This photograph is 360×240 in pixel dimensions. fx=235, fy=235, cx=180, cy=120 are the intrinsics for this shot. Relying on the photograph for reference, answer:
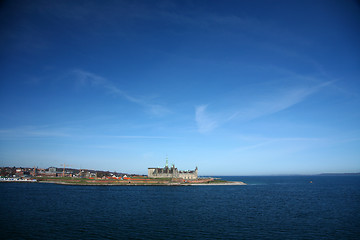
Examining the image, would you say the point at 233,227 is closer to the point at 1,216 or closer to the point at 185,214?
the point at 185,214

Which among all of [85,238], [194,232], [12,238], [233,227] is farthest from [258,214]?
[12,238]

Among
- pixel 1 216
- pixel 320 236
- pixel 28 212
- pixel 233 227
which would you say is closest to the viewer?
pixel 320 236

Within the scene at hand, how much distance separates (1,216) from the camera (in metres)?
40.1

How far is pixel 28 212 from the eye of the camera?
4431 cm

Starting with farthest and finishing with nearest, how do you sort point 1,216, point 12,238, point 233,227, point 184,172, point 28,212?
1. point 184,172
2. point 28,212
3. point 1,216
4. point 233,227
5. point 12,238

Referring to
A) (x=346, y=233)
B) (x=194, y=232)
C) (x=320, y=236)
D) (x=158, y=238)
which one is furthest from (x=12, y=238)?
(x=346, y=233)

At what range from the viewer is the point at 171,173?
171125mm

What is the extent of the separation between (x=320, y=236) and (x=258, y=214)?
1539cm

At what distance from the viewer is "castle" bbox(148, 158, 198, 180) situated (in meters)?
170

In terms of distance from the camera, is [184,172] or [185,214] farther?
[184,172]

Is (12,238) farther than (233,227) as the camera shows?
No

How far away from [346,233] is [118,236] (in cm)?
3173

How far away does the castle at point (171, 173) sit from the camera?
170m

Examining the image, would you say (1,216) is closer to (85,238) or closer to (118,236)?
(85,238)
